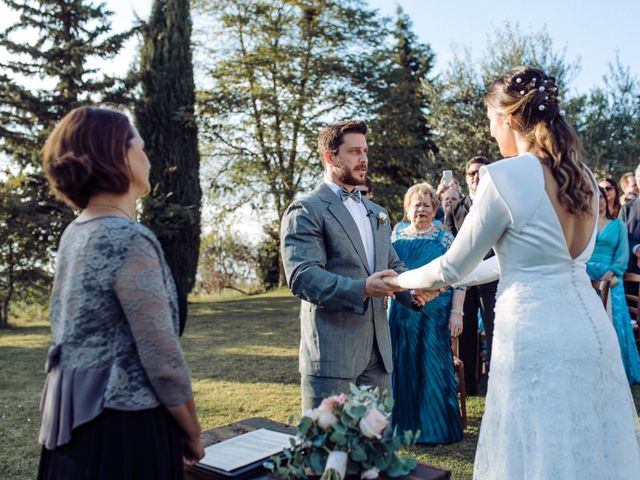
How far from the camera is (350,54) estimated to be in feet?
70.3

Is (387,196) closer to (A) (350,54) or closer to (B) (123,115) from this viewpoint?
(A) (350,54)

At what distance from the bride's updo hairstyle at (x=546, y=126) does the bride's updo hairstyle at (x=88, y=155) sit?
1528mm

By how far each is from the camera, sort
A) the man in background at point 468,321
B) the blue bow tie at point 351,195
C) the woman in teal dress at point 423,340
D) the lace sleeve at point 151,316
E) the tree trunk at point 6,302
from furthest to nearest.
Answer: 1. the tree trunk at point 6,302
2. the man in background at point 468,321
3. the woman in teal dress at point 423,340
4. the blue bow tie at point 351,195
5. the lace sleeve at point 151,316

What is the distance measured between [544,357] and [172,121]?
673 inches

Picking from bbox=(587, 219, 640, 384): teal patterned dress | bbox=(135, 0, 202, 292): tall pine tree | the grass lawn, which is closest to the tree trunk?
the grass lawn

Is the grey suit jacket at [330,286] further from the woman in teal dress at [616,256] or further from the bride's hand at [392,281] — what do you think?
the woman in teal dress at [616,256]

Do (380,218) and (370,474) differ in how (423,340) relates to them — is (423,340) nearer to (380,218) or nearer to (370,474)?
(380,218)

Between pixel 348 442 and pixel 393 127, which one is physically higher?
pixel 393 127

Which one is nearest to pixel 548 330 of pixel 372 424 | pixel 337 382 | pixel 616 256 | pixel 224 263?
pixel 372 424

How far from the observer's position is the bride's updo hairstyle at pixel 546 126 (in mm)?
2303

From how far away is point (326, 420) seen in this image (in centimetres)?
225

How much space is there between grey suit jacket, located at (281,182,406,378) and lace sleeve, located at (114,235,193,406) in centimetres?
124

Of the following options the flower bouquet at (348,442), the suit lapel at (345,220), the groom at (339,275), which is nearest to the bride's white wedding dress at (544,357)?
the flower bouquet at (348,442)

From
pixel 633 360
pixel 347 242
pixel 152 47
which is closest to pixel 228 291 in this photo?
pixel 152 47
